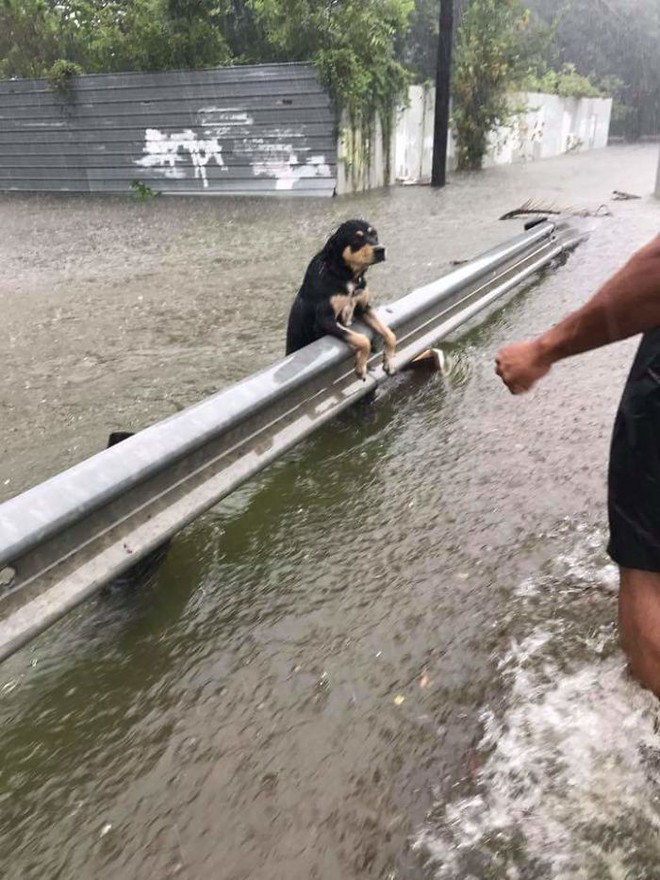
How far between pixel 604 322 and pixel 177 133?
1399 cm

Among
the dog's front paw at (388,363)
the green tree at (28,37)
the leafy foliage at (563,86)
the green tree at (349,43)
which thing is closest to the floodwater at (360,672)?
the dog's front paw at (388,363)

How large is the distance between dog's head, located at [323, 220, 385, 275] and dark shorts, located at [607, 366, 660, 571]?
2.05 meters

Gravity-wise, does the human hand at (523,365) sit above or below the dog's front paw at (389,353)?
above

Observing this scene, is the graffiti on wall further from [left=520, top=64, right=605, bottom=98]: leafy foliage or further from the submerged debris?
[left=520, top=64, right=605, bottom=98]: leafy foliage

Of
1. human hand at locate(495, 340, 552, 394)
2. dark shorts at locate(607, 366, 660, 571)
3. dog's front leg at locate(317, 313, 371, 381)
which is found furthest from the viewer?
dog's front leg at locate(317, 313, 371, 381)

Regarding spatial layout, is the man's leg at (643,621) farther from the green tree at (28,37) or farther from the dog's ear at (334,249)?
the green tree at (28,37)

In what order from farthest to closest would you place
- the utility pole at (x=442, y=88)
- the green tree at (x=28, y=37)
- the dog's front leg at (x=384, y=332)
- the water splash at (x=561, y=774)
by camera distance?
the green tree at (x=28, y=37)
the utility pole at (x=442, y=88)
the dog's front leg at (x=384, y=332)
the water splash at (x=561, y=774)

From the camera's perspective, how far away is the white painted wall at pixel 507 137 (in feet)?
45.0

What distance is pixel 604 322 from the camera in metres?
1.71

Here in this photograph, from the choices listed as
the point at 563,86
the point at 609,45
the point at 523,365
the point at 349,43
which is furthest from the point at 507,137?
the point at 609,45

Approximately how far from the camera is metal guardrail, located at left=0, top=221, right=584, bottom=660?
1.79 metres

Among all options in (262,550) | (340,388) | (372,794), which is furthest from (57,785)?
(340,388)

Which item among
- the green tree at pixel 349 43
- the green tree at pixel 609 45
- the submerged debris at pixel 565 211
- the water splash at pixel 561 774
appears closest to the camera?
the water splash at pixel 561 774

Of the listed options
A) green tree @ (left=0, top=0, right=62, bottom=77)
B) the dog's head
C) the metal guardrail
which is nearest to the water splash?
the metal guardrail
